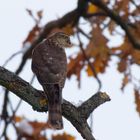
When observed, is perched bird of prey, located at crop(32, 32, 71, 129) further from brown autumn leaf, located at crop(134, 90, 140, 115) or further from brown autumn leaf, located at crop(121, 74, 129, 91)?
brown autumn leaf, located at crop(121, 74, 129, 91)

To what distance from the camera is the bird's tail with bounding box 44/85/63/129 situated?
18.7ft

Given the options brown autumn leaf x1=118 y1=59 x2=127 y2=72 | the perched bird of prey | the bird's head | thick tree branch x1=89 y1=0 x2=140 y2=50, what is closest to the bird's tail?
the perched bird of prey

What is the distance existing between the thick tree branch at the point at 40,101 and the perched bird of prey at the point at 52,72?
0.19 ft

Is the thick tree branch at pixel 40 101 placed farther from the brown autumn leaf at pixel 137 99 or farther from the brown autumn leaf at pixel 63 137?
the brown autumn leaf at pixel 137 99

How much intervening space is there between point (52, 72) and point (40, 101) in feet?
1.33

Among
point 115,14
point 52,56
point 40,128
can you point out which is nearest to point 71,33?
point 115,14

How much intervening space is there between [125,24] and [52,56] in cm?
277

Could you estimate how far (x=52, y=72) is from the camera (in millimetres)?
6043

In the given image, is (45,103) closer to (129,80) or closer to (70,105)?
(70,105)

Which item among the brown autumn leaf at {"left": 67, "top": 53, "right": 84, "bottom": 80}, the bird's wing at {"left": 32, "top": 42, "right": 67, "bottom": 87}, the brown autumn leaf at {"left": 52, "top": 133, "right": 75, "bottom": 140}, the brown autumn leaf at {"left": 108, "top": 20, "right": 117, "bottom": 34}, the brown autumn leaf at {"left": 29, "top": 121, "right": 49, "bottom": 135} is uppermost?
the brown autumn leaf at {"left": 108, "top": 20, "right": 117, "bottom": 34}

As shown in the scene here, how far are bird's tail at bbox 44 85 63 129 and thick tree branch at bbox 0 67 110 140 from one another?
3 centimetres

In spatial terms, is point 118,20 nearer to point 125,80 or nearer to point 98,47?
point 98,47

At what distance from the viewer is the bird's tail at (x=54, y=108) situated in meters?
5.69

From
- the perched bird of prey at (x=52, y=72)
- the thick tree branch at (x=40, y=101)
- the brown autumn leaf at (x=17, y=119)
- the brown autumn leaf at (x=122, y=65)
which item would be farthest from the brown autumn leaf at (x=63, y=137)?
the thick tree branch at (x=40, y=101)
